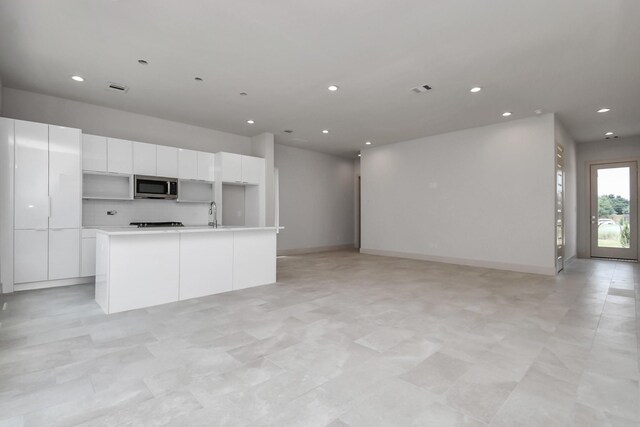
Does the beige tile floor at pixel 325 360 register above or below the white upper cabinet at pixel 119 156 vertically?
below

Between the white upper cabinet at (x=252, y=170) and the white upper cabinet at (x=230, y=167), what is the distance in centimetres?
11

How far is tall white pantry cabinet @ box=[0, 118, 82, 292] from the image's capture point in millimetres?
4344

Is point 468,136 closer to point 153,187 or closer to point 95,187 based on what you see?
point 153,187

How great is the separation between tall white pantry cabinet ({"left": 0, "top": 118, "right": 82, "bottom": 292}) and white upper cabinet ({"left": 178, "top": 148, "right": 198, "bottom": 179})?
1.58 metres

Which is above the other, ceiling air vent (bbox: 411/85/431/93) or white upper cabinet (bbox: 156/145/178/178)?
ceiling air vent (bbox: 411/85/431/93)

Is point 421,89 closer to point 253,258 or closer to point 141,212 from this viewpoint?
point 253,258

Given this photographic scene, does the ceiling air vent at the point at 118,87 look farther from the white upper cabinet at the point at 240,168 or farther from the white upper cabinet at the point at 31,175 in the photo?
the white upper cabinet at the point at 240,168

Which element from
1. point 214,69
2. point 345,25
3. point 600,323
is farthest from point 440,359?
point 214,69

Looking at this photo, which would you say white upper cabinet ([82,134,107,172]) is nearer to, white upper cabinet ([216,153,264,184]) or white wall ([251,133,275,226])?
white upper cabinet ([216,153,264,184])

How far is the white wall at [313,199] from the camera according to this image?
28.1ft

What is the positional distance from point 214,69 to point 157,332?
3.20 m

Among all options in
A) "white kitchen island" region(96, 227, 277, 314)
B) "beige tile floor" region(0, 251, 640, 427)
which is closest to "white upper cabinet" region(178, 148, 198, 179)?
"white kitchen island" region(96, 227, 277, 314)

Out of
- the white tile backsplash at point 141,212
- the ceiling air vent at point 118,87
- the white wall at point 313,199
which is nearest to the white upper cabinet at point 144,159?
the white tile backsplash at point 141,212

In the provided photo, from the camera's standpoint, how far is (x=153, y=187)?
5.60 meters
